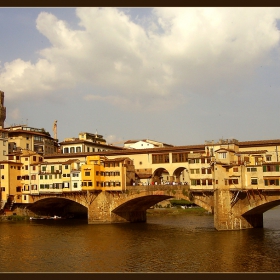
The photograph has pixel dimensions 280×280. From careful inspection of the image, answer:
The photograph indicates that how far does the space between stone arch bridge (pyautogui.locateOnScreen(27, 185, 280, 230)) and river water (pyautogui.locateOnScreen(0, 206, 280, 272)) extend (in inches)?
84.0

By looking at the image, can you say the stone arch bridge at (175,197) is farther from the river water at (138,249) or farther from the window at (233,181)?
the river water at (138,249)

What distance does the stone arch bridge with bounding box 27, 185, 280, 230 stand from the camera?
2181 inches

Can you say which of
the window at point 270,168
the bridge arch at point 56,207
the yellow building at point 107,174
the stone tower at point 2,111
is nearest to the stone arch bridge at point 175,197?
the bridge arch at point 56,207

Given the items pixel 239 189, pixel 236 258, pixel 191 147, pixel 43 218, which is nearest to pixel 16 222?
pixel 43 218

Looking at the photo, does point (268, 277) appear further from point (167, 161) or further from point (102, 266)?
point (167, 161)

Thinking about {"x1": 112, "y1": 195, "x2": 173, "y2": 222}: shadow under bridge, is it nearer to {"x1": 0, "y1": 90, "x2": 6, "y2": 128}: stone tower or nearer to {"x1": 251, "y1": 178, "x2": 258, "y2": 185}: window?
{"x1": 251, "y1": 178, "x2": 258, "y2": 185}: window

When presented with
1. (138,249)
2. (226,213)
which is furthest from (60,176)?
(138,249)

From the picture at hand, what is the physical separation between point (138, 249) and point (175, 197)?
20.1 m

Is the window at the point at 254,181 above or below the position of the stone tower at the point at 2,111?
below

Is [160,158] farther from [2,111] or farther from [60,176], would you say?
[2,111]

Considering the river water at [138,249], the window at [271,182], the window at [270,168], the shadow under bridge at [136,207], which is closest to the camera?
the river water at [138,249]

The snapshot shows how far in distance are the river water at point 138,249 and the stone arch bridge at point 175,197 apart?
2.13m

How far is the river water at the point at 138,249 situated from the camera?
36.7 meters

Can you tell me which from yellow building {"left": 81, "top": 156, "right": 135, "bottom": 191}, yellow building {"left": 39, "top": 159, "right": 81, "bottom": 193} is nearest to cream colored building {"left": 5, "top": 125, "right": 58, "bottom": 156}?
yellow building {"left": 39, "top": 159, "right": 81, "bottom": 193}
